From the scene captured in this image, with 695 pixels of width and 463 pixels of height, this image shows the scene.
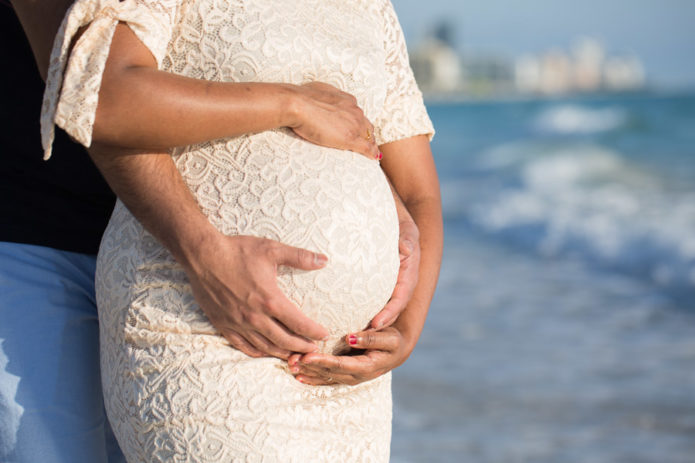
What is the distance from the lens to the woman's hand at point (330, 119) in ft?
4.95

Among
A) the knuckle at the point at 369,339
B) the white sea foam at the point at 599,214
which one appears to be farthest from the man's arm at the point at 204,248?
the white sea foam at the point at 599,214

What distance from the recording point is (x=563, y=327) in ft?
18.8

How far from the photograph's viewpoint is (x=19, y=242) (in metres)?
1.77

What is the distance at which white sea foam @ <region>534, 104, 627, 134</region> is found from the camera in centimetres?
1822

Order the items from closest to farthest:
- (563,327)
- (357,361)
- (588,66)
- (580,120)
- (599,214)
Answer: (357,361) < (563,327) < (599,214) < (580,120) < (588,66)

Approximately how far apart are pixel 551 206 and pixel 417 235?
10.2 m

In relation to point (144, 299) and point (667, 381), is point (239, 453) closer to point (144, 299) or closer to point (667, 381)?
point (144, 299)

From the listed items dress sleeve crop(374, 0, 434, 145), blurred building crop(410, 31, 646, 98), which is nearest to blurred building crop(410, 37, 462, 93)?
blurred building crop(410, 31, 646, 98)

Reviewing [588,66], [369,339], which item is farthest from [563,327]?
[588,66]

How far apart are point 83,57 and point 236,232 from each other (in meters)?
0.41

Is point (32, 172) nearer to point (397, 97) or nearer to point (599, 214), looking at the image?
point (397, 97)

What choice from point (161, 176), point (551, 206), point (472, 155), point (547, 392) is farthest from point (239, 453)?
point (472, 155)

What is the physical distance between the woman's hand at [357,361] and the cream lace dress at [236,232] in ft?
0.08

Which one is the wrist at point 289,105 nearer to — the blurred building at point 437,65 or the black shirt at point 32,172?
the black shirt at point 32,172
